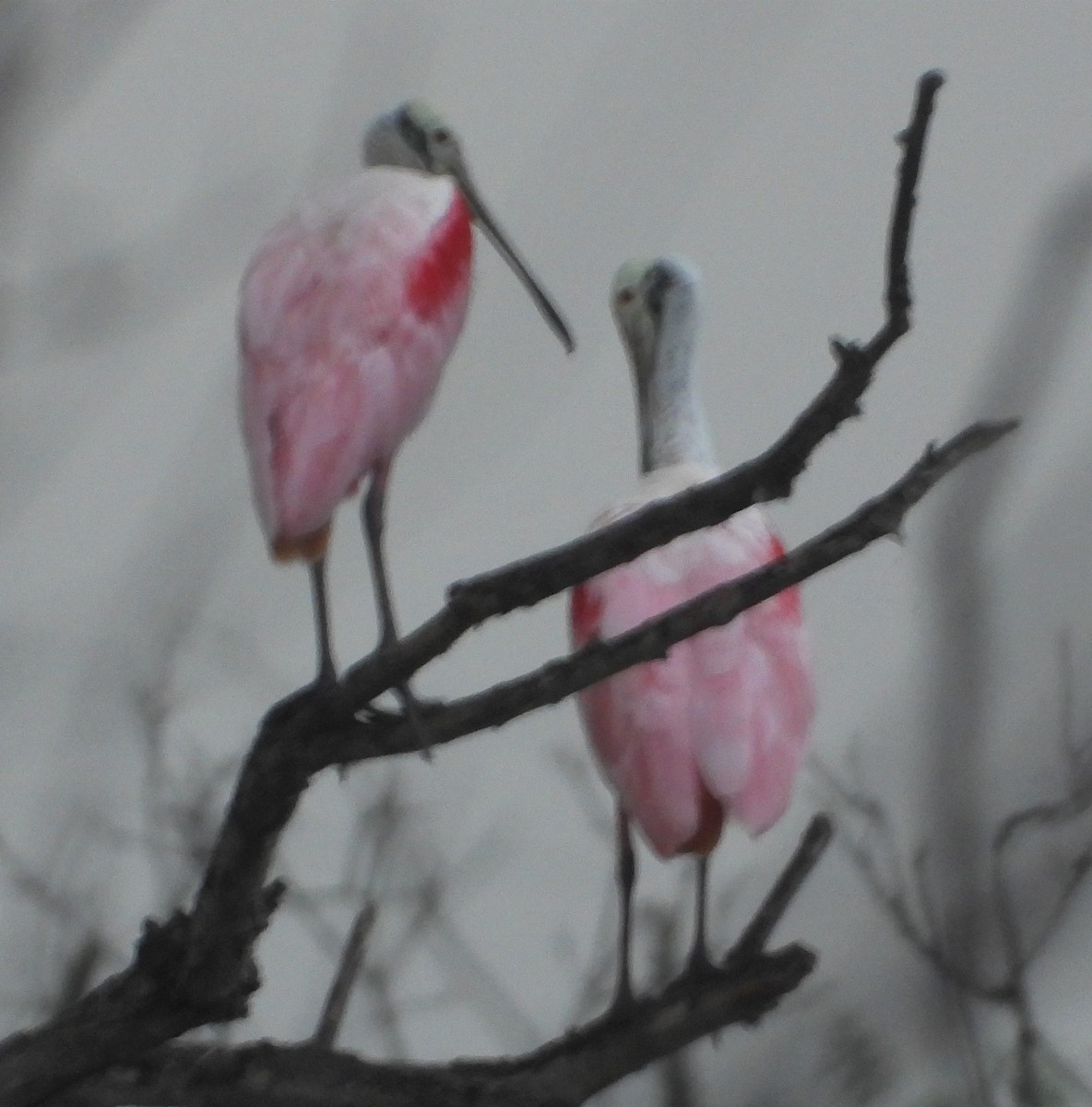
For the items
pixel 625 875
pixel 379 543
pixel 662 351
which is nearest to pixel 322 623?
pixel 379 543

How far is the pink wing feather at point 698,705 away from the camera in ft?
18.2

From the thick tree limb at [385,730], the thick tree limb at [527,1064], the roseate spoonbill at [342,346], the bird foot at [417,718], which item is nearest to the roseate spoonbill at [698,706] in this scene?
the thick tree limb at [527,1064]

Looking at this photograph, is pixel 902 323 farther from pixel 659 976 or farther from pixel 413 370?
pixel 659 976

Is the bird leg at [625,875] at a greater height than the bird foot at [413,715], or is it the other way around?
the bird foot at [413,715]

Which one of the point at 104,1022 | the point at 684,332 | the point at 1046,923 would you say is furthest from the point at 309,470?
the point at 684,332

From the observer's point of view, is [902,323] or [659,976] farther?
[659,976]

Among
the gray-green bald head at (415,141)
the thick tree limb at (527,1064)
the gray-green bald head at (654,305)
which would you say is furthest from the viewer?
the gray-green bald head at (654,305)

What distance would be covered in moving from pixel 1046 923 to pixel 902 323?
0.76 metres

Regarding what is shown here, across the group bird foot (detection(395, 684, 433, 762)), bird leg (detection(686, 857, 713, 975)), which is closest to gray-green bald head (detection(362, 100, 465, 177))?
bird leg (detection(686, 857, 713, 975))

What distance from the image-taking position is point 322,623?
4582 mm

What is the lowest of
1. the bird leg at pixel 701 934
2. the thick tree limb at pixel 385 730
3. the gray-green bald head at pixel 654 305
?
the bird leg at pixel 701 934

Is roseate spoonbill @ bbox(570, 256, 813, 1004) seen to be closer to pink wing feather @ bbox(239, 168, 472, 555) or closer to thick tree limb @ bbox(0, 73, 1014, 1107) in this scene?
pink wing feather @ bbox(239, 168, 472, 555)

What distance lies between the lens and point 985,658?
7.60 ft

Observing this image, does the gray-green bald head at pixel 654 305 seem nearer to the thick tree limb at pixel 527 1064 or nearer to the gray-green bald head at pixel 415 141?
the gray-green bald head at pixel 415 141
